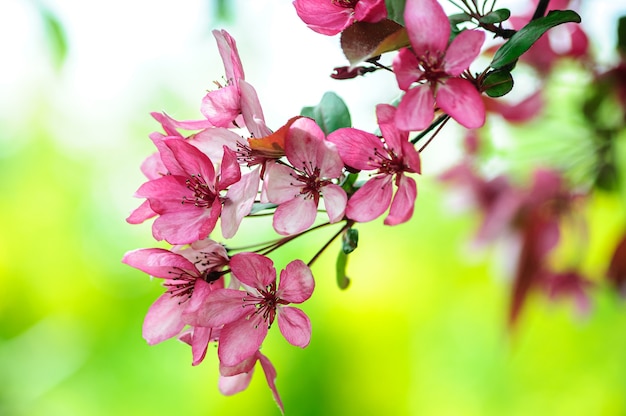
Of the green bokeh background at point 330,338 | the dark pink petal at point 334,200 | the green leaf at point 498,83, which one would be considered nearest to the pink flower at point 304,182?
the dark pink petal at point 334,200

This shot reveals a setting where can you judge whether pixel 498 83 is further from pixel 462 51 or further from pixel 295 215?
pixel 295 215

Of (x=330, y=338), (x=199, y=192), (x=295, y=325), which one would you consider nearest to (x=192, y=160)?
(x=199, y=192)

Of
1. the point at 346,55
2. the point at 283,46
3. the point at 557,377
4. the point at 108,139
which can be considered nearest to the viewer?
the point at 346,55

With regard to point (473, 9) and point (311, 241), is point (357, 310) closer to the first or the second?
point (311, 241)

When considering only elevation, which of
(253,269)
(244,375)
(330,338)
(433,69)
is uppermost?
(433,69)

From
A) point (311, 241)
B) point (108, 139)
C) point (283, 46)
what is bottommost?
point (311, 241)

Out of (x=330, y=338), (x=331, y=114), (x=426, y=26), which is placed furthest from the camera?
(x=330, y=338)

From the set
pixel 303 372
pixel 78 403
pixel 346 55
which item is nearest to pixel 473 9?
pixel 346 55
